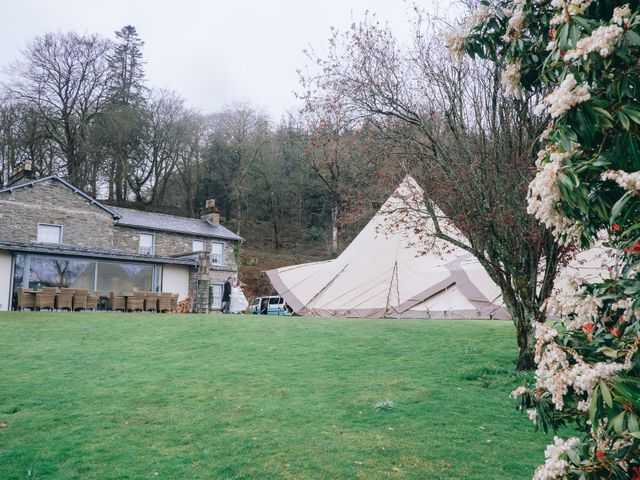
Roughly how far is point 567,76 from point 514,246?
552cm

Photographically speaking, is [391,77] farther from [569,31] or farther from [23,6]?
[23,6]

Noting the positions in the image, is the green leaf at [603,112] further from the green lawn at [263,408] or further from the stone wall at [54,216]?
the stone wall at [54,216]

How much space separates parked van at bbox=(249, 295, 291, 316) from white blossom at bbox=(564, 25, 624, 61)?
20962 millimetres

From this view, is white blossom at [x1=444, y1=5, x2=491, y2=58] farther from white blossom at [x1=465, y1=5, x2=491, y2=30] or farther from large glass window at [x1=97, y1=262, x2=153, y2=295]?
large glass window at [x1=97, y1=262, x2=153, y2=295]

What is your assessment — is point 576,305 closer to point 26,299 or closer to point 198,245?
point 26,299

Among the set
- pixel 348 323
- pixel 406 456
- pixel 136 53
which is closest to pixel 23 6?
pixel 136 53

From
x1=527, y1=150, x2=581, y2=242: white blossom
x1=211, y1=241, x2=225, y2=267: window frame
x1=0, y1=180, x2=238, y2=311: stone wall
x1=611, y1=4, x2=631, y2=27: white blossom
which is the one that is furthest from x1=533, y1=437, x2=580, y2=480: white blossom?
x1=211, y1=241, x2=225, y2=267: window frame

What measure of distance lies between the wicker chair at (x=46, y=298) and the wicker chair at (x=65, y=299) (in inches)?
6.5

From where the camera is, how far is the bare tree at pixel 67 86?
31109 millimetres

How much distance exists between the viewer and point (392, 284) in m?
16.7

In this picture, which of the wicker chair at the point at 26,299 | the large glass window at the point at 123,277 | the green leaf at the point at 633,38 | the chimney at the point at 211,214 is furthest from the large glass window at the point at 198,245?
the green leaf at the point at 633,38

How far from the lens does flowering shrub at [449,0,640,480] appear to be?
71.9 inches

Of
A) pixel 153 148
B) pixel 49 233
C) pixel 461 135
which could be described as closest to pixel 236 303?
pixel 49 233

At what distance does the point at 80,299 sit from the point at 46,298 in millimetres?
Answer: 1107
